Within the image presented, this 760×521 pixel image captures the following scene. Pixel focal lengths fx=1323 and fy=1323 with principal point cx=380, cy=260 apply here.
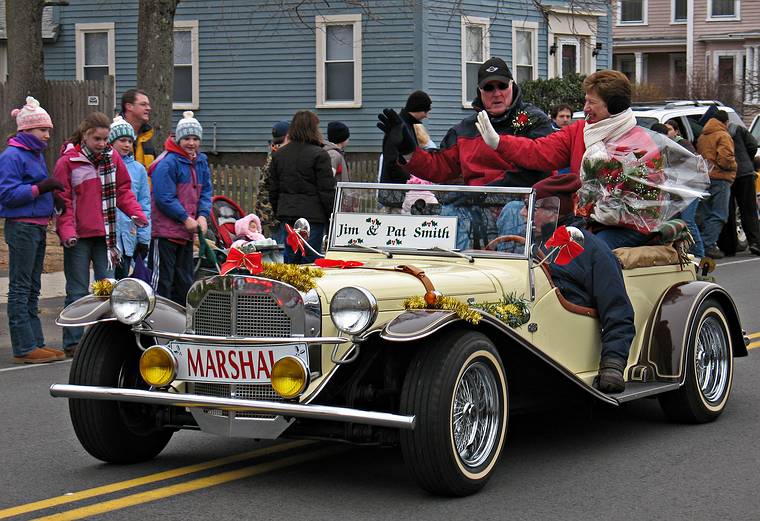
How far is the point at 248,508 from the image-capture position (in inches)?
238

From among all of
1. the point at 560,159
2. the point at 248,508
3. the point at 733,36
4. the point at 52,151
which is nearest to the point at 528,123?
the point at 560,159

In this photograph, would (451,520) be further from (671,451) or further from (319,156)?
(319,156)

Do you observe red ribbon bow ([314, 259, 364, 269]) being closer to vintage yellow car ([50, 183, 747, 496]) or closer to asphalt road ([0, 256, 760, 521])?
vintage yellow car ([50, 183, 747, 496])

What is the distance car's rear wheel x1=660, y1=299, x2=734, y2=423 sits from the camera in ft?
25.8

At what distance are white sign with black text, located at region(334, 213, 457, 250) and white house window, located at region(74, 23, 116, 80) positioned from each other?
24.7 metres

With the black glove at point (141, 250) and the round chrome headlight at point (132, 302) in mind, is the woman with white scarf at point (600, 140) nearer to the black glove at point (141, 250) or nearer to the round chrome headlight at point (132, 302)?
the round chrome headlight at point (132, 302)

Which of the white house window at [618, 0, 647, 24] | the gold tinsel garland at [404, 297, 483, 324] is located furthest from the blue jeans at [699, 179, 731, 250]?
the white house window at [618, 0, 647, 24]

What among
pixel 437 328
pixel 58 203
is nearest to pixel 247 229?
pixel 58 203

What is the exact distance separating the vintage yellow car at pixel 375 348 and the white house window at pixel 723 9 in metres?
46.9

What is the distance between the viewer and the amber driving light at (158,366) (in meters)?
6.43

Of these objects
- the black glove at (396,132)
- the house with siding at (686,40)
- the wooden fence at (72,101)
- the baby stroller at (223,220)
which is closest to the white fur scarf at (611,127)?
the black glove at (396,132)

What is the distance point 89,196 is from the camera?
1095 centimetres

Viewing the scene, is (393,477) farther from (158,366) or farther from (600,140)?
(600,140)

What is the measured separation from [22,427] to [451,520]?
350 cm
